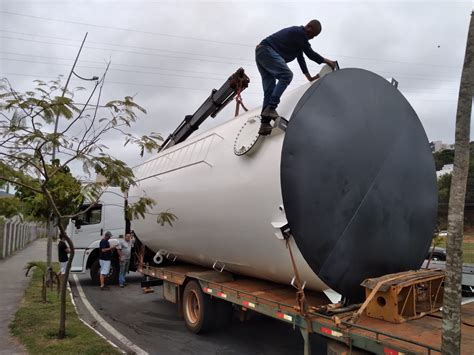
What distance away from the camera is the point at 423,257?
243 inches

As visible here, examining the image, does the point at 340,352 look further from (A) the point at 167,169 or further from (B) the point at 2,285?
(B) the point at 2,285

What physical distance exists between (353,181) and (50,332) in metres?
5.72

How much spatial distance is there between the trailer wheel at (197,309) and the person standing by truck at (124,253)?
5.40 meters

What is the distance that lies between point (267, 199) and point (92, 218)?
10.4m

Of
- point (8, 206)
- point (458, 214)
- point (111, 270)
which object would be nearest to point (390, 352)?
point (458, 214)

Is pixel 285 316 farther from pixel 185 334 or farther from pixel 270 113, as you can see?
pixel 185 334

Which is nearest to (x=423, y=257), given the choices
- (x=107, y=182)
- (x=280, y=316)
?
(x=280, y=316)

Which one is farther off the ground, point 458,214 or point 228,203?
point 228,203

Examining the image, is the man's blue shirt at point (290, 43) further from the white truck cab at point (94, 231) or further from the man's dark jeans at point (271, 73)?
the white truck cab at point (94, 231)

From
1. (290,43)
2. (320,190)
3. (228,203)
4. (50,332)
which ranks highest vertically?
(290,43)

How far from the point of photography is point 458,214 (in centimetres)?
304

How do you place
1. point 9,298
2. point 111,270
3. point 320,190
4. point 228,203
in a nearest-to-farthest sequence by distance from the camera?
point 320,190 → point 228,203 → point 9,298 → point 111,270

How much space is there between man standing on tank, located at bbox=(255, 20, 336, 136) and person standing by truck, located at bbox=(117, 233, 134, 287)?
8.62 metres

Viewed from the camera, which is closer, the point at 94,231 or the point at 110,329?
the point at 110,329
